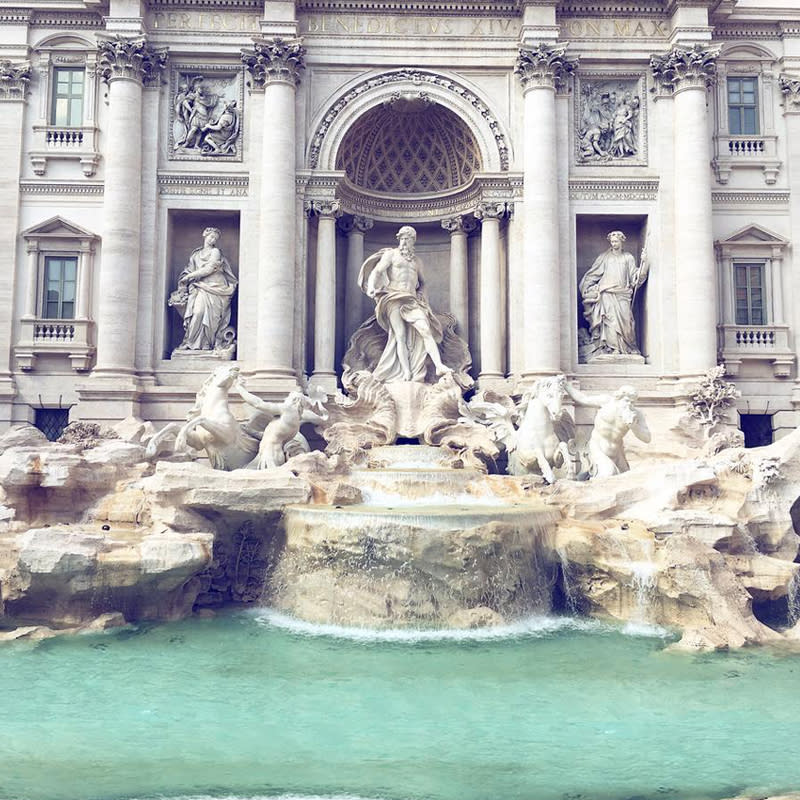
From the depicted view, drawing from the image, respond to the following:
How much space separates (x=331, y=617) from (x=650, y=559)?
4.51 m

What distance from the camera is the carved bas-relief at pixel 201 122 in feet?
61.1

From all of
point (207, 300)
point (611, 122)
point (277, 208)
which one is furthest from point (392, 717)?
point (611, 122)

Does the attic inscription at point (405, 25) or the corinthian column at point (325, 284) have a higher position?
the attic inscription at point (405, 25)

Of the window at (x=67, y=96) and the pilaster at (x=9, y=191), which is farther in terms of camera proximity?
the window at (x=67, y=96)

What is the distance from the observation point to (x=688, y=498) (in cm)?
1216

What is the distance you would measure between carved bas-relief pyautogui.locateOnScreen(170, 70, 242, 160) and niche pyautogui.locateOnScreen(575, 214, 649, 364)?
8.45 metres

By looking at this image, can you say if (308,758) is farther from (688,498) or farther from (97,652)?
(688,498)

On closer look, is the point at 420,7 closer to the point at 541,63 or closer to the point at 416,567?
the point at 541,63

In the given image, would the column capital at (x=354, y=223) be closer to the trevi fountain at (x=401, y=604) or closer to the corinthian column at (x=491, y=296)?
the corinthian column at (x=491, y=296)

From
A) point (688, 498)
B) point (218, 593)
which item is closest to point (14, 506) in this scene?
point (218, 593)

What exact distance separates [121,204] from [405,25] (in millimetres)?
7890

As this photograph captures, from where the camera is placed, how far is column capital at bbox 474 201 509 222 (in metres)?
18.7

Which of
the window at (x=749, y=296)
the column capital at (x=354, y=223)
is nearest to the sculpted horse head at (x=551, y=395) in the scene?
the window at (x=749, y=296)

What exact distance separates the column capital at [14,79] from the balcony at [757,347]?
57.3ft
